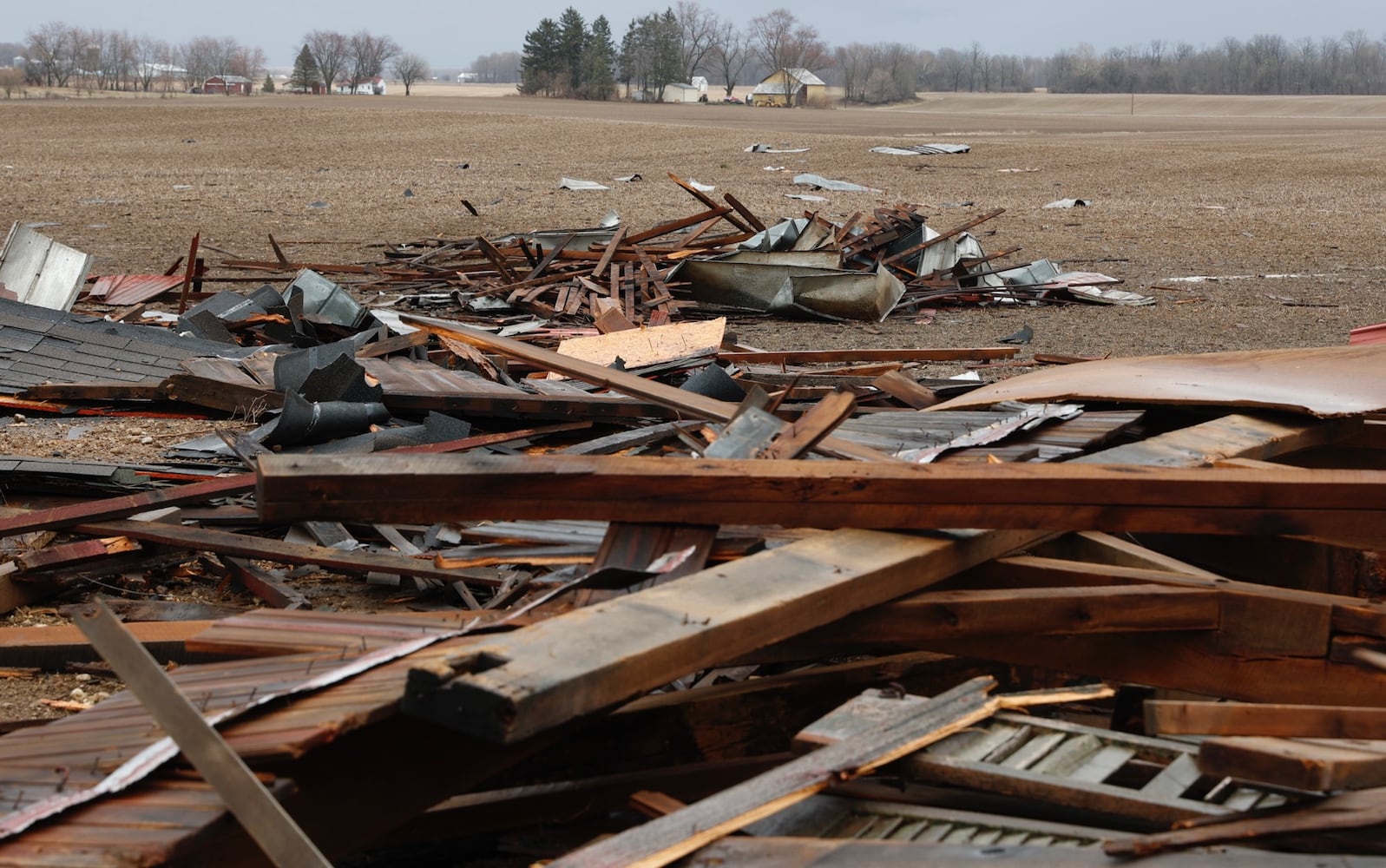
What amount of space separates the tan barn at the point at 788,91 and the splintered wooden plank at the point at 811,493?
8762 cm

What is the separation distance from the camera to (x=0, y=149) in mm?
27875

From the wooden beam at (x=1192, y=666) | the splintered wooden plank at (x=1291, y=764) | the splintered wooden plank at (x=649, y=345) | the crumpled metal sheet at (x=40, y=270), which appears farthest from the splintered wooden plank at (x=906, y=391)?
the crumpled metal sheet at (x=40, y=270)

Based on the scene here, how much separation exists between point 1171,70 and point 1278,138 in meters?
95.0

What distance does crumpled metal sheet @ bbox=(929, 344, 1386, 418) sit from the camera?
4594 mm

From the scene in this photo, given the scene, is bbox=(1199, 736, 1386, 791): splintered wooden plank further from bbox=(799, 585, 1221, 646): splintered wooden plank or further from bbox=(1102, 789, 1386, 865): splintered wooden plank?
bbox=(799, 585, 1221, 646): splintered wooden plank

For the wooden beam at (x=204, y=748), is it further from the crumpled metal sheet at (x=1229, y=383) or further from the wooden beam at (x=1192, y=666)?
the crumpled metal sheet at (x=1229, y=383)

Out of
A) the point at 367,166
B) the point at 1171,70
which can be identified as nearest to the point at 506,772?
the point at 367,166

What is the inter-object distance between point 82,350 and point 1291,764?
7399mm

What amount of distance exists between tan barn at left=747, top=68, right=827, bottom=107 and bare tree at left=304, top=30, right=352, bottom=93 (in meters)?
34.6

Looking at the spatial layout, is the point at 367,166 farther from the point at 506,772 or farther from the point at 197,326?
the point at 506,772

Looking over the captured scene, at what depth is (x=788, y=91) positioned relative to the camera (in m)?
88.9

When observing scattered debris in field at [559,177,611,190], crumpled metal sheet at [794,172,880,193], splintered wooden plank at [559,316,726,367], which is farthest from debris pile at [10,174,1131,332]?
crumpled metal sheet at [794,172,880,193]

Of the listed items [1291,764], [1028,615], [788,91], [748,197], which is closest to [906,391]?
[1028,615]

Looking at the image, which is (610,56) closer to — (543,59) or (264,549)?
(543,59)
